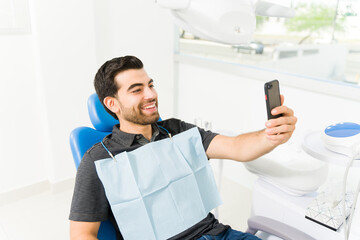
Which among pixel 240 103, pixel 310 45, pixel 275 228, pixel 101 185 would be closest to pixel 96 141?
pixel 101 185

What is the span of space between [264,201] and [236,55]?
1431 millimetres

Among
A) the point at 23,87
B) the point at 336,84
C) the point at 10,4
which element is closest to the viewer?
the point at 336,84

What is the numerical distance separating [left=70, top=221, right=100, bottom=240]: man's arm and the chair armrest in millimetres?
567

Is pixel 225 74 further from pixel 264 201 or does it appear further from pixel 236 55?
pixel 264 201

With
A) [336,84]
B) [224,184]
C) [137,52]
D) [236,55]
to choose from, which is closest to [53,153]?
[137,52]

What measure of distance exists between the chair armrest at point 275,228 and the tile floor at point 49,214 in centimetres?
83

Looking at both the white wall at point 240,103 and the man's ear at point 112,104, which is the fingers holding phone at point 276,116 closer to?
the man's ear at point 112,104

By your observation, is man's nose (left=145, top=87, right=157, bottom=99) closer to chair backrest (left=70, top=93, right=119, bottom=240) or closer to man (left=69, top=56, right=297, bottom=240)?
man (left=69, top=56, right=297, bottom=240)

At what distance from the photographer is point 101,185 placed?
110 cm

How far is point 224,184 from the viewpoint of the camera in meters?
2.48

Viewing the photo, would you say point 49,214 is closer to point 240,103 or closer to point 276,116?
point 240,103

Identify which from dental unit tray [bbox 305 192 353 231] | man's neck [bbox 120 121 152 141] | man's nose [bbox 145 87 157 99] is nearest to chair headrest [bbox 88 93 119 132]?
man's neck [bbox 120 121 152 141]

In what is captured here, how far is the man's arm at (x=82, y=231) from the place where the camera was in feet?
3.40

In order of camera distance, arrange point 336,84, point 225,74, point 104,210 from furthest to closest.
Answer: point 225,74
point 336,84
point 104,210
